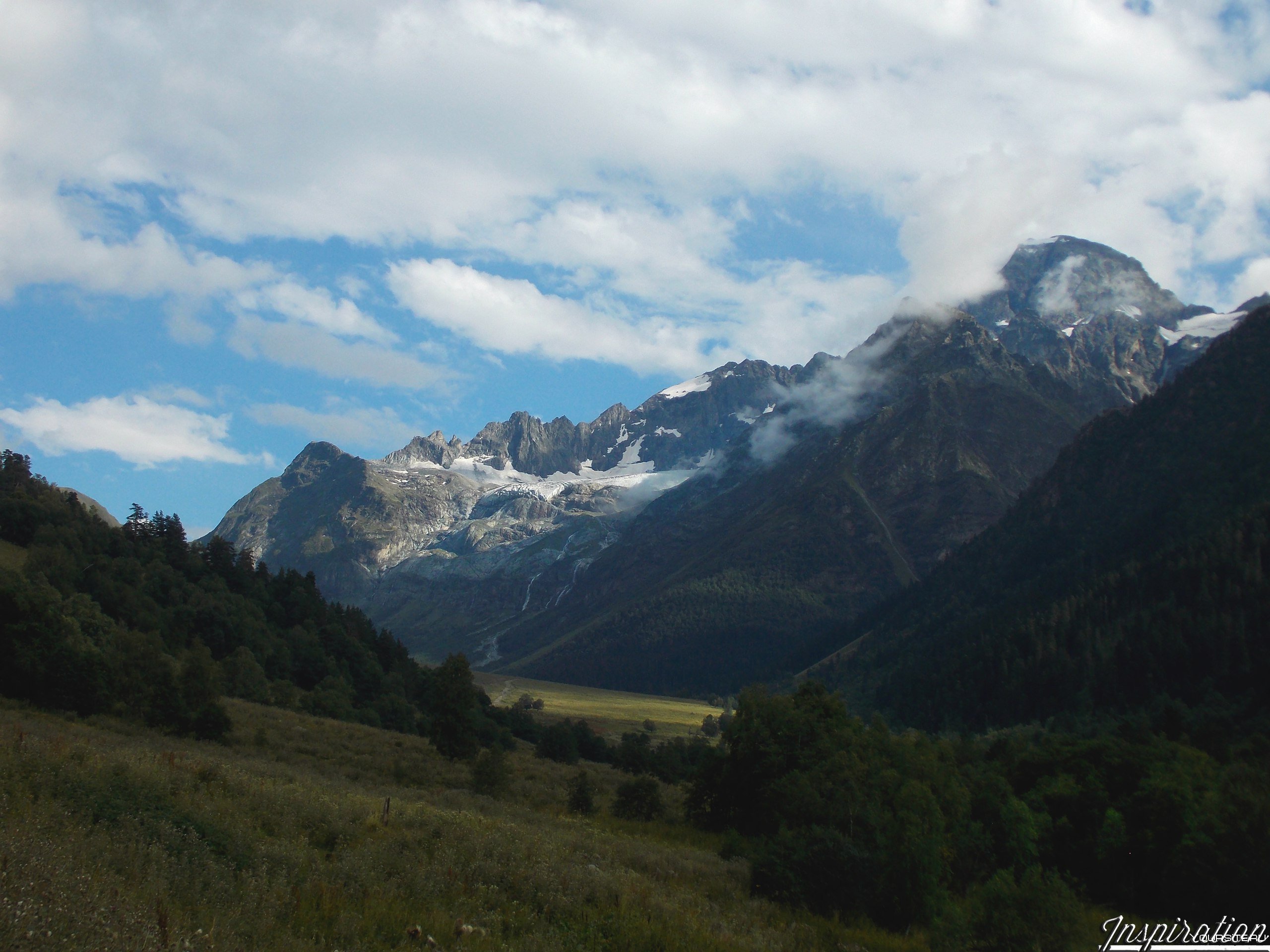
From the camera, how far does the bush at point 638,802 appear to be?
48.8 meters

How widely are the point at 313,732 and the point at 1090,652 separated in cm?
12248

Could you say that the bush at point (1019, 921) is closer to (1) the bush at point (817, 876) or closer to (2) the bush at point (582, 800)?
(1) the bush at point (817, 876)

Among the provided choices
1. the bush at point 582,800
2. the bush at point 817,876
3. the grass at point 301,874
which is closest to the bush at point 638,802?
the bush at point 582,800

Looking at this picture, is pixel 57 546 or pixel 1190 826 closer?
pixel 1190 826

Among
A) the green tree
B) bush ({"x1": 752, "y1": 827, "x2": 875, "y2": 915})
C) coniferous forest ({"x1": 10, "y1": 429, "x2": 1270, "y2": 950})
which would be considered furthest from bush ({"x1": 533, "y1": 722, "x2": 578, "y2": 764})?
bush ({"x1": 752, "y1": 827, "x2": 875, "y2": 915})

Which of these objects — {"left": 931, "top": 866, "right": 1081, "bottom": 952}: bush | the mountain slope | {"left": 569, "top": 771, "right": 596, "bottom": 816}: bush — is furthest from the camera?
the mountain slope

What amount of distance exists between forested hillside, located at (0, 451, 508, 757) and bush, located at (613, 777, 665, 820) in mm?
12219

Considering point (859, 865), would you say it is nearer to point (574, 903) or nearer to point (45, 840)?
point (574, 903)

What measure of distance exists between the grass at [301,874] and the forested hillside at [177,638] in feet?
47.0

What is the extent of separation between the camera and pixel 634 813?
160 feet

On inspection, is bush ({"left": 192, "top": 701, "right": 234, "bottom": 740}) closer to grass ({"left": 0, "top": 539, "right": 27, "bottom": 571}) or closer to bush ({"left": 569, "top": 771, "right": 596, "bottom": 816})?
bush ({"left": 569, "top": 771, "right": 596, "bottom": 816})

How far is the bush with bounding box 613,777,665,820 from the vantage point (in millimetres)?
48812

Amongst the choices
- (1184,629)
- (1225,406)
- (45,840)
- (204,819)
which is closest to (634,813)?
(204,819)

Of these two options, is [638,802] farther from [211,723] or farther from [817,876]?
[211,723]
